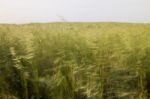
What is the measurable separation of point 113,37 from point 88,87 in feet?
1.70

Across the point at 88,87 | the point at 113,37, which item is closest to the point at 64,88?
the point at 88,87

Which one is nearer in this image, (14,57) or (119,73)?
(119,73)

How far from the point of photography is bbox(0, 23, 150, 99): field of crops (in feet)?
8.21

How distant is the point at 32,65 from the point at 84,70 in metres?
0.44

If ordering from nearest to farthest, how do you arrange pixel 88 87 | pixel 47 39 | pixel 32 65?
pixel 88 87, pixel 32 65, pixel 47 39

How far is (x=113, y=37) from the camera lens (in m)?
2.74

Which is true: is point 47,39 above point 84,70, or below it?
above

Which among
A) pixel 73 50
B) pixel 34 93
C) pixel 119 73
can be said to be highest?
pixel 73 50

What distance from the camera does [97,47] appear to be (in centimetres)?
257

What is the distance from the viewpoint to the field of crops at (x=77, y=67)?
250 centimetres

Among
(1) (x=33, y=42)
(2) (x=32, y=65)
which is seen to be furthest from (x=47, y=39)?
(2) (x=32, y=65)

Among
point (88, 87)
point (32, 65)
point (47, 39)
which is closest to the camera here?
point (88, 87)

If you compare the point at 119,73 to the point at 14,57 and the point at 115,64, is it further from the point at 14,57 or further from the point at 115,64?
the point at 14,57

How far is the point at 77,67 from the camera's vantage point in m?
2.49
